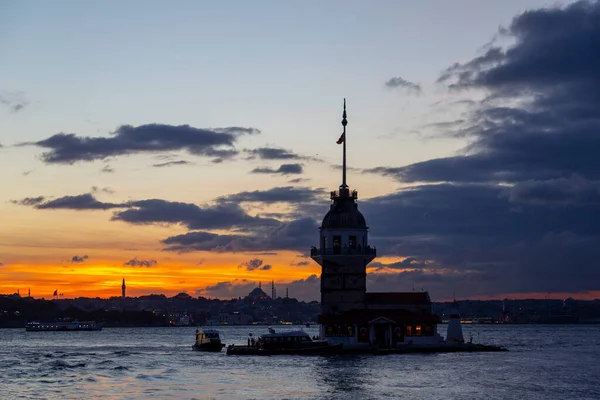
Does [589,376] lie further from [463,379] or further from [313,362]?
[313,362]

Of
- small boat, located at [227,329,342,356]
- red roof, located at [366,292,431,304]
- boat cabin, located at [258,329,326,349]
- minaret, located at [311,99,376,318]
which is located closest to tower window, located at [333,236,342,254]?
minaret, located at [311,99,376,318]

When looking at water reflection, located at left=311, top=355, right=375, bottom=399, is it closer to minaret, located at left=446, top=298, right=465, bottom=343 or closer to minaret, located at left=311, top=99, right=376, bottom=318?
minaret, located at left=311, top=99, right=376, bottom=318

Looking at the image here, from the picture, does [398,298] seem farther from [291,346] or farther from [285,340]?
[285,340]

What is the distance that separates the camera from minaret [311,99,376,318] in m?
110

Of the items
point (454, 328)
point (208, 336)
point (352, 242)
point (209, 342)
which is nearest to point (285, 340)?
point (352, 242)

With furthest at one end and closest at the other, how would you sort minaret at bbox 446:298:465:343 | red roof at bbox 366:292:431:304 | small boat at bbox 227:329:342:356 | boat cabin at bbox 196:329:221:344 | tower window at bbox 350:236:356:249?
boat cabin at bbox 196:329:221:344 < minaret at bbox 446:298:465:343 < tower window at bbox 350:236:356:249 < red roof at bbox 366:292:431:304 < small boat at bbox 227:329:342:356

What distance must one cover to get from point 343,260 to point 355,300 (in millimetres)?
4825

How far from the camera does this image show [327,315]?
10925cm

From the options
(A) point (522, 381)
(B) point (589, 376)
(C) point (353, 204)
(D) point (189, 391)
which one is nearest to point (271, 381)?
(D) point (189, 391)

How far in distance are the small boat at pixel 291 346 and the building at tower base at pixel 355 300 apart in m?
1.90

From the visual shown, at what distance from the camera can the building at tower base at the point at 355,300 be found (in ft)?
352

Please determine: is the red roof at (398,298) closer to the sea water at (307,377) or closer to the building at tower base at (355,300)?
the building at tower base at (355,300)

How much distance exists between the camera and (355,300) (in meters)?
110

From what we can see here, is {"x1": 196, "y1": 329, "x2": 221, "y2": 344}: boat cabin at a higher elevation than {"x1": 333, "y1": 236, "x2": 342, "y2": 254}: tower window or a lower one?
lower
